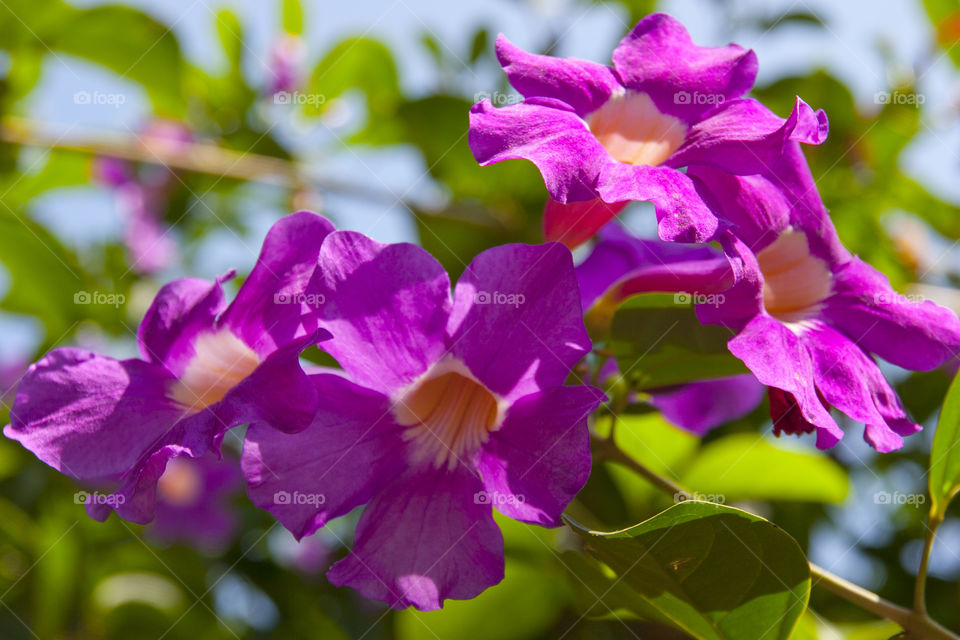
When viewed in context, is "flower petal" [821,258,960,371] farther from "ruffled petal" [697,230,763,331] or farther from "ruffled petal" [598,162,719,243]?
"ruffled petal" [598,162,719,243]

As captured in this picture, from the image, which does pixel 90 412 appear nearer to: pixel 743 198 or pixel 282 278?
pixel 282 278

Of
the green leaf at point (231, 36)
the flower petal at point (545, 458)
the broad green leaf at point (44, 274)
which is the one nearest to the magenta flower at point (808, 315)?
the flower petal at point (545, 458)

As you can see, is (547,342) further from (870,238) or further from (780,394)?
(870,238)

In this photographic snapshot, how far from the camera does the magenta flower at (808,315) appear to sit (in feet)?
3.28

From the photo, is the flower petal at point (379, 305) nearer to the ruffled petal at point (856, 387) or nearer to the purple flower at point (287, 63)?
the ruffled petal at point (856, 387)

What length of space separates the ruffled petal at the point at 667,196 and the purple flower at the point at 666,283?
148 mm

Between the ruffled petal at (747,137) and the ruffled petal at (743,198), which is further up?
the ruffled petal at (747,137)

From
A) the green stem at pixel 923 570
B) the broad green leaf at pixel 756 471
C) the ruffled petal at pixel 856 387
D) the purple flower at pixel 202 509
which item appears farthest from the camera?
the purple flower at pixel 202 509

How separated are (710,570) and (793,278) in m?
0.47

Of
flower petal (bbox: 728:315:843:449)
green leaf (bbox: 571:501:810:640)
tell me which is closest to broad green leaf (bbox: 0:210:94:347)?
green leaf (bbox: 571:501:810:640)

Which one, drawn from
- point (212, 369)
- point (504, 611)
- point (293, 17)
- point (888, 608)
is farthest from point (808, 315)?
point (293, 17)

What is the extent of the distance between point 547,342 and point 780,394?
0.33 meters

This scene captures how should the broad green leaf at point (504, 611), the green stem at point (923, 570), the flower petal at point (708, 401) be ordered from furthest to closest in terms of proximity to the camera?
the broad green leaf at point (504, 611), the flower petal at point (708, 401), the green stem at point (923, 570)

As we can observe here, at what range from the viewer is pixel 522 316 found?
102cm
